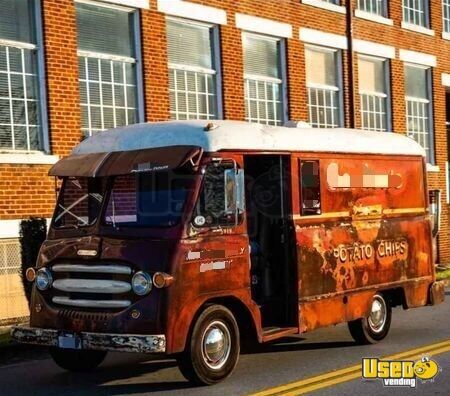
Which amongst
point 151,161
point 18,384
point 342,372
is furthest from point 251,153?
point 18,384

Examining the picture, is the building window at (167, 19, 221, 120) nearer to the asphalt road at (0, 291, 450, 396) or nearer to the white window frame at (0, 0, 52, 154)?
the white window frame at (0, 0, 52, 154)

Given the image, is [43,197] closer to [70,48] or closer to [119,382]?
[70,48]

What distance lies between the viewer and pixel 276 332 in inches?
311

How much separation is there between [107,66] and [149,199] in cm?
667

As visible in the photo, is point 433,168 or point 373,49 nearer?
point 373,49

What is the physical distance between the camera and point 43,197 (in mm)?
12289

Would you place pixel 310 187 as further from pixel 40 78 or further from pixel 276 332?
pixel 40 78

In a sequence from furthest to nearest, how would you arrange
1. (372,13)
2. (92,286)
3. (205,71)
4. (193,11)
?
1. (372,13)
2. (205,71)
3. (193,11)
4. (92,286)

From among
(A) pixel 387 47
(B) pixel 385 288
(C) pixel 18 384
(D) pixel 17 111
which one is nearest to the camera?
(C) pixel 18 384

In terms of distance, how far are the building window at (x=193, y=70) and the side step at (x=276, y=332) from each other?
7.11 metres

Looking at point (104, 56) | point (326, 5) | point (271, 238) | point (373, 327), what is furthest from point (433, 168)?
point (271, 238)

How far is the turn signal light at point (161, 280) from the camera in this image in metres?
6.73

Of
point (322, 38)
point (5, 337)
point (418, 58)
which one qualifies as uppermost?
point (322, 38)

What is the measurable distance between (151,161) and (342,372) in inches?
112
